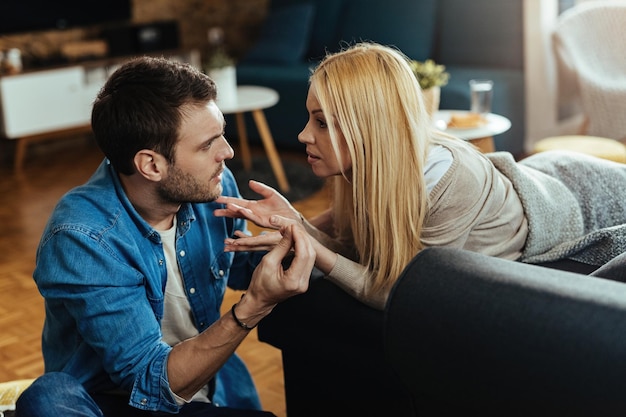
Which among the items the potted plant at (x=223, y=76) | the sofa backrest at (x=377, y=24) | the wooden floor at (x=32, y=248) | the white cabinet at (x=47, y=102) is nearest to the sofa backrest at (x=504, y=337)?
the wooden floor at (x=32, y=248)

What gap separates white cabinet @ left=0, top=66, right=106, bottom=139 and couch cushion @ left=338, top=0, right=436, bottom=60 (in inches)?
69.0

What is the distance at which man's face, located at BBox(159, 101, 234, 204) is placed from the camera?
61.6 inches

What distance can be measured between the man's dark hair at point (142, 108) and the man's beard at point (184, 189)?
0.13 ft

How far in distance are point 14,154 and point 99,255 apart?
4445 millimetres

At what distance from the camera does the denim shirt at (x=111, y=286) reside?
147 centimetres

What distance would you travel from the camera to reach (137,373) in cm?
147

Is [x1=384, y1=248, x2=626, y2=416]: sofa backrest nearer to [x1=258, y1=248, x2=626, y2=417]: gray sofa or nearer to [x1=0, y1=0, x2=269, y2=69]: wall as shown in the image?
[x1=258, y1=248, x2=626, y2=417]: gray sofa

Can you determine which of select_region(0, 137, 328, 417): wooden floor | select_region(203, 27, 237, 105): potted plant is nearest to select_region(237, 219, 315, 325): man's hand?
select_region(0, 137, 328, 417): wooden floor

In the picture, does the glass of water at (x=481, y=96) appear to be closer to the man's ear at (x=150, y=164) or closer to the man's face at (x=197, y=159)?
the man's face at (x=197, y=159)

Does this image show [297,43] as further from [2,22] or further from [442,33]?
[2,22]

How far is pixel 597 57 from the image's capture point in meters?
4.54

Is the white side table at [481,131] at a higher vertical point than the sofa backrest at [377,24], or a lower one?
lower

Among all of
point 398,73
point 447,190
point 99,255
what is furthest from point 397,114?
point 99,255

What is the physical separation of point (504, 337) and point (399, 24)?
4.38 m
